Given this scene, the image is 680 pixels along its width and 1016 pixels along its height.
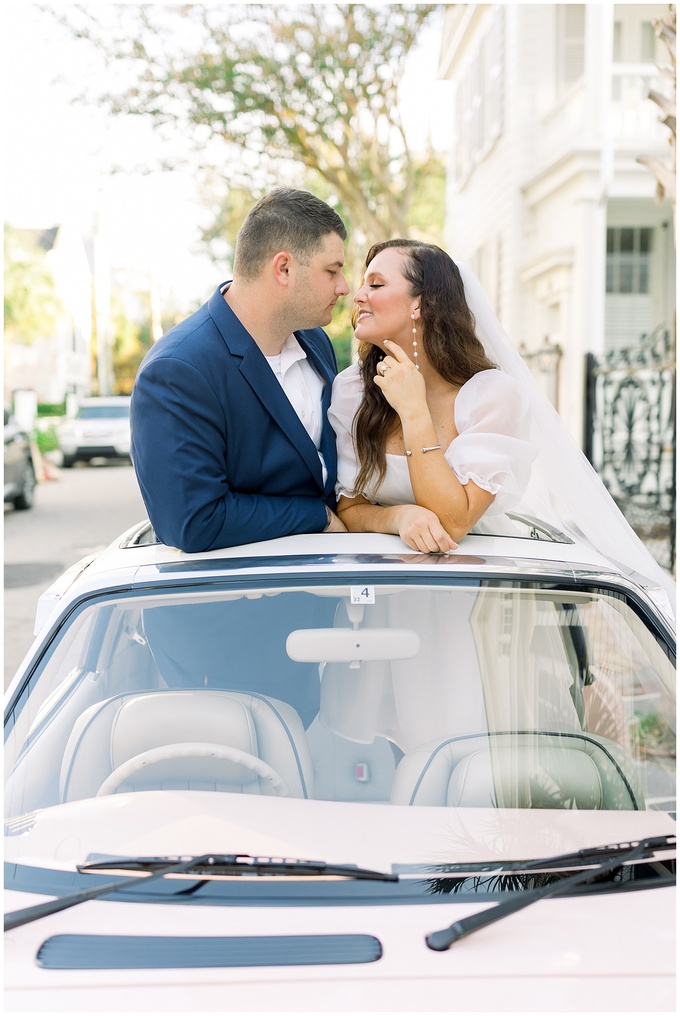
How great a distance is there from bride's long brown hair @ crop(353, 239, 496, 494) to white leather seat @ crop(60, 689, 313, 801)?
93cm

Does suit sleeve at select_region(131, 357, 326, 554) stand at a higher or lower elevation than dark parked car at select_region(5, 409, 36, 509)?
higher

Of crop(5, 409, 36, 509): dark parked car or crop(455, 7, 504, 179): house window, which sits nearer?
crop(5, 409, 36, 509): dark parked car

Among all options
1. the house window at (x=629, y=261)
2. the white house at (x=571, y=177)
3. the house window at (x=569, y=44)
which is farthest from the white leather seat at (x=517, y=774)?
the house window at (x=569, y=44)

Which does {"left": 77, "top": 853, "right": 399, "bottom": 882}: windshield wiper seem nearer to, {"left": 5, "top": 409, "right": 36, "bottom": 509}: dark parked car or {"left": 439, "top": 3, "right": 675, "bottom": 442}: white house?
{"left": 439, "top": 3, "right": 675, "bottom": 442}: white house

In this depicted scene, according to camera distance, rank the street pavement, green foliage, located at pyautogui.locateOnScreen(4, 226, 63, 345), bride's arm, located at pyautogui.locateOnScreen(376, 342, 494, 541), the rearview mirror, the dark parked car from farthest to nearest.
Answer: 1. green foliage, located at pyautogui.locateOnScreen(4, 226, 63, 345)
2. the dark parked car
3. the street pavement
4. bride's arm, located at pyautogui.locateOnScreen(376, 342, 494, 541)
5. the rearview mirror

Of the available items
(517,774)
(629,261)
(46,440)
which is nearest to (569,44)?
(629,261)

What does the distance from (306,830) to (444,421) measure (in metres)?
1.38

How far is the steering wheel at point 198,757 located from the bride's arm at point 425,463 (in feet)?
2.64

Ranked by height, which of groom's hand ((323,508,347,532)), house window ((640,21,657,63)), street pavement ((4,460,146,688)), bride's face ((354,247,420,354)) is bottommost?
street pavement ((4,460,146,688))

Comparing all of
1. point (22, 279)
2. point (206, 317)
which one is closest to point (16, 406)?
point (22, 279)

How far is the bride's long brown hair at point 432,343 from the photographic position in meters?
2.94

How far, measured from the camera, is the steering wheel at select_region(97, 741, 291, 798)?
2.13m

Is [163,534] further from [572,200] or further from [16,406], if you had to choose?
[16,406]

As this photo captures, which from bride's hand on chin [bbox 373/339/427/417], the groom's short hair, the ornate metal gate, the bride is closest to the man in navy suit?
the groom's short hair
